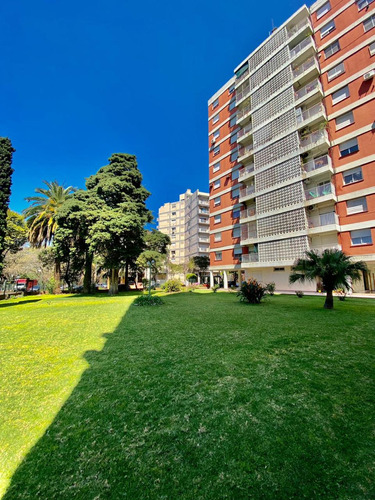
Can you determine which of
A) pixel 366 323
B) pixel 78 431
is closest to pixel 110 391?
pixel 78 431

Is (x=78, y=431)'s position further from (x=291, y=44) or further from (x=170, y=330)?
(x=291, y=44)

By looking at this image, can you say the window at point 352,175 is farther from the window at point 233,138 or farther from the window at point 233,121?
the window at point 233,121

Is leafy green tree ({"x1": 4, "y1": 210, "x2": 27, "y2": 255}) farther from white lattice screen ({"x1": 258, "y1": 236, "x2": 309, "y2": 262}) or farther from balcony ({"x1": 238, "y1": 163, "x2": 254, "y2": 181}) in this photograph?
white lattice screen ({"x1": 258, "y1": 236, "x2": 309, "y2": 262})

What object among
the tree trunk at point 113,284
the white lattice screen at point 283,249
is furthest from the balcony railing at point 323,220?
the tree trunk at point 113,284

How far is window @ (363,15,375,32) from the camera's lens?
1618 cm

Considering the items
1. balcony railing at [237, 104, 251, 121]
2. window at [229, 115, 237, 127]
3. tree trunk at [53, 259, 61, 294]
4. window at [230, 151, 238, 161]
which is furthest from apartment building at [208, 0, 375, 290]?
tree trunk at [53, 259, 61, 294]

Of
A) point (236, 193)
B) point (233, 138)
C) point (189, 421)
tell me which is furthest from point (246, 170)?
point (189, 421)

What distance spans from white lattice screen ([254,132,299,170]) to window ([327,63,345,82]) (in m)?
5.25

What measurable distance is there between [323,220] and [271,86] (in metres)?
15.0

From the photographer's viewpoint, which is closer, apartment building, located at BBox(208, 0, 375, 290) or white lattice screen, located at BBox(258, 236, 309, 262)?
apartment building, located at BBox(208, 0, 375, 290)

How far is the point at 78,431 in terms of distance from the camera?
90.3 inches

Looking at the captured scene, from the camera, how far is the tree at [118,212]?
721 inches

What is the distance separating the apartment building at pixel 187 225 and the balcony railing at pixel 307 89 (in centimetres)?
3675

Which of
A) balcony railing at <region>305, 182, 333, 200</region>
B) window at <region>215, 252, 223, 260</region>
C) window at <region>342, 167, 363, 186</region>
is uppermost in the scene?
window at <region>342, 167, 363, 186</region>
